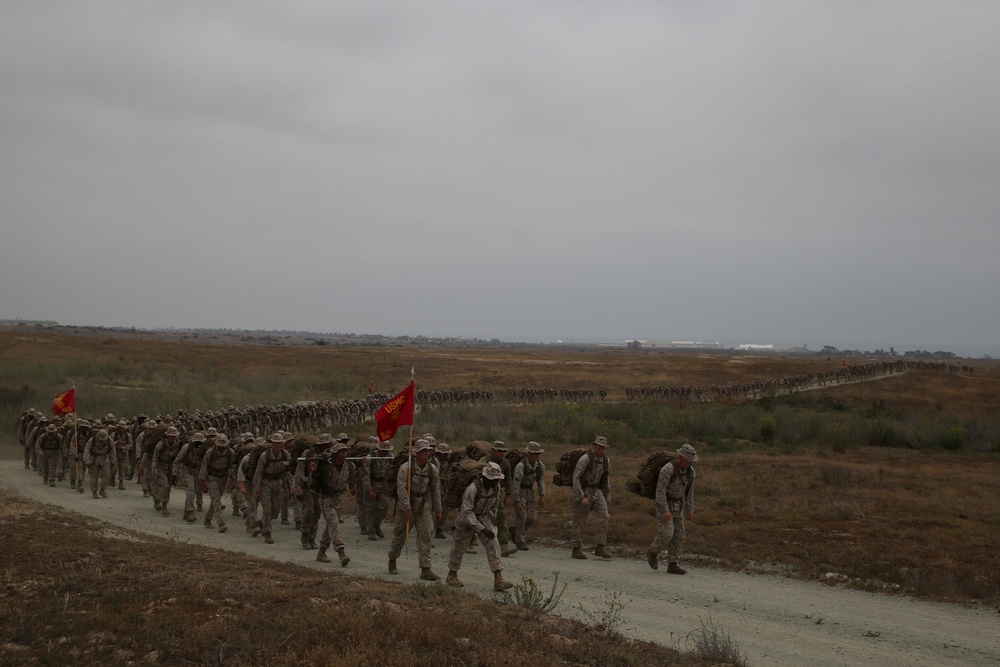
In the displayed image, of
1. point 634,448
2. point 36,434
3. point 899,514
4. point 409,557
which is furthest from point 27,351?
point 899,514

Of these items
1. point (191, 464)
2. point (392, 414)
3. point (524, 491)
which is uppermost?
point (392, 414)

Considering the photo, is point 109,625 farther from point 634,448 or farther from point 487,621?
point 634,448

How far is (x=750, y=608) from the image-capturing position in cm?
979

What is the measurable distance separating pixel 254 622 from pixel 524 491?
6931 millimetres

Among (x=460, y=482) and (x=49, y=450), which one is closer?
(x=460, y=482)

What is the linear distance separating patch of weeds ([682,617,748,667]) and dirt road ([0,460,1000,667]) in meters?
0.19

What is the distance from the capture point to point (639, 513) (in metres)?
16.0

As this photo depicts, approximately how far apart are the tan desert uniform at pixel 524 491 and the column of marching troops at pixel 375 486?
18mm

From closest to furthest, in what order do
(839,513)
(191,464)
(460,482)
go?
(460,482) < (839,513) < (191,464)

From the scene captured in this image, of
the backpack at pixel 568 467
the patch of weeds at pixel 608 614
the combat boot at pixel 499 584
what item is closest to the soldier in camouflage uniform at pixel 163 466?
the backpack at pixel 568 467

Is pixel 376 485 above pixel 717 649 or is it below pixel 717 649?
above

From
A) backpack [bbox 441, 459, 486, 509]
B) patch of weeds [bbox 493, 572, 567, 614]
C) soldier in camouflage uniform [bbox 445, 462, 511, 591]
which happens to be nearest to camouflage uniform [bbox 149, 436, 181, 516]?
backpack [bbox 441, 459, 486, 509]

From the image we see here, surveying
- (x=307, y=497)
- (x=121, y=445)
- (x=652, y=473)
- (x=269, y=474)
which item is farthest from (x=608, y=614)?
(x=121, y=445)

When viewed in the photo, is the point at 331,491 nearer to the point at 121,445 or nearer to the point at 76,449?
the point at 121,445
